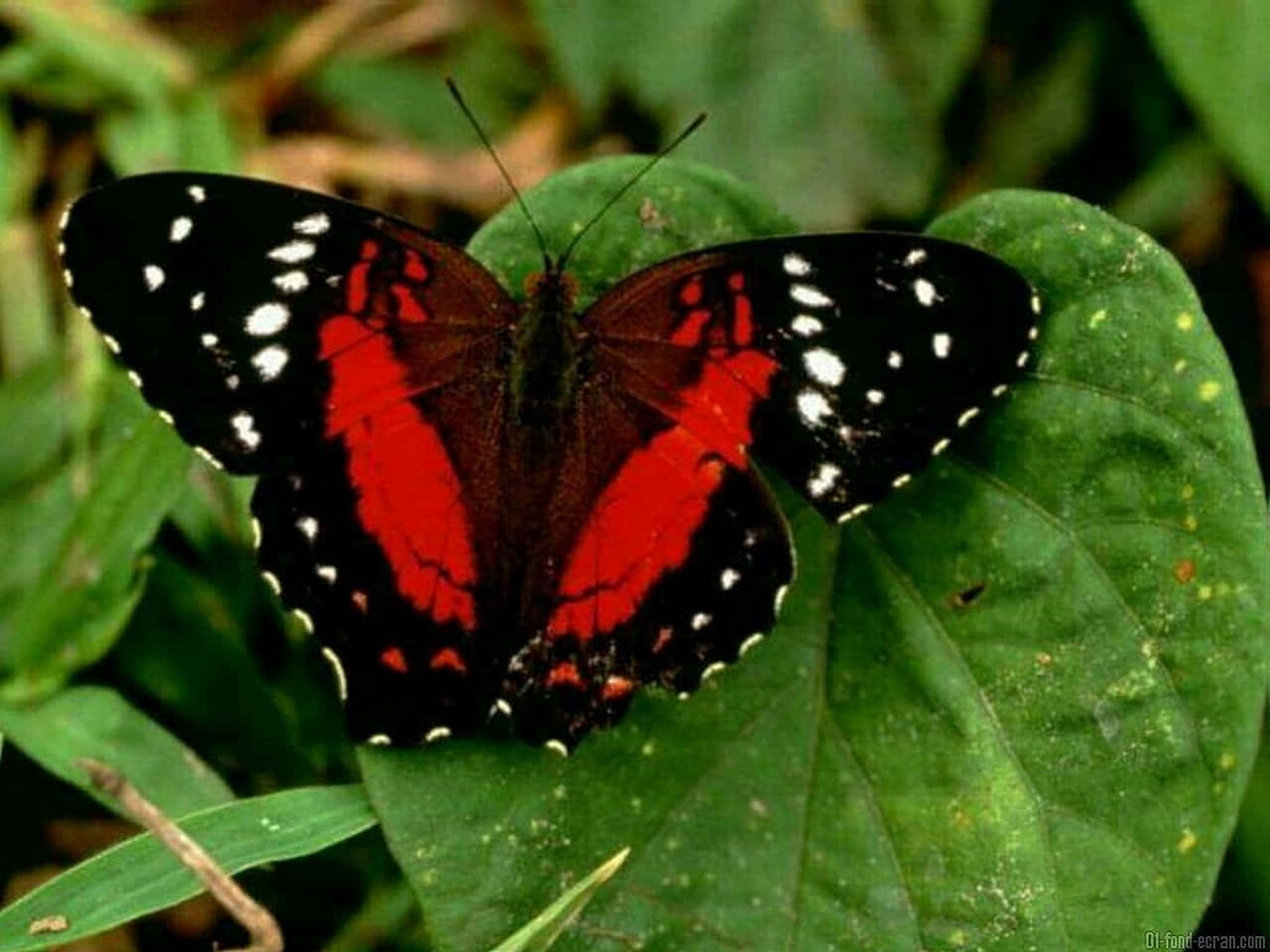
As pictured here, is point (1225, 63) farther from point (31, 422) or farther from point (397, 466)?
point (31, 422)

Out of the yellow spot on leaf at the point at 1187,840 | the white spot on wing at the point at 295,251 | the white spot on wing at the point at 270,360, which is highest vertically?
the white spot on wing at the point at 295,251

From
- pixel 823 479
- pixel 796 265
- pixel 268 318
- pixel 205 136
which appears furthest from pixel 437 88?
pixel 823 479

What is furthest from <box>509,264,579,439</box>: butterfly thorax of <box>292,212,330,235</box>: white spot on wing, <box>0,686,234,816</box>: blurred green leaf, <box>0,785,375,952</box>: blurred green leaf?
<box>0,686,234,816</box>: blurred green leaf

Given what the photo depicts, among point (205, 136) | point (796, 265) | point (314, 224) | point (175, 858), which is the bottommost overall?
point (175, 858)

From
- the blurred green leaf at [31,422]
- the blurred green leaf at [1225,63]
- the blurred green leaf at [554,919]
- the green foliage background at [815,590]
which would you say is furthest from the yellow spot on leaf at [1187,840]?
the blurred green leaf at [31,422]

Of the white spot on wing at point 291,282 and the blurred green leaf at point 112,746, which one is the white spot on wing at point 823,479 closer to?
the white spot on wing at point 291,282
